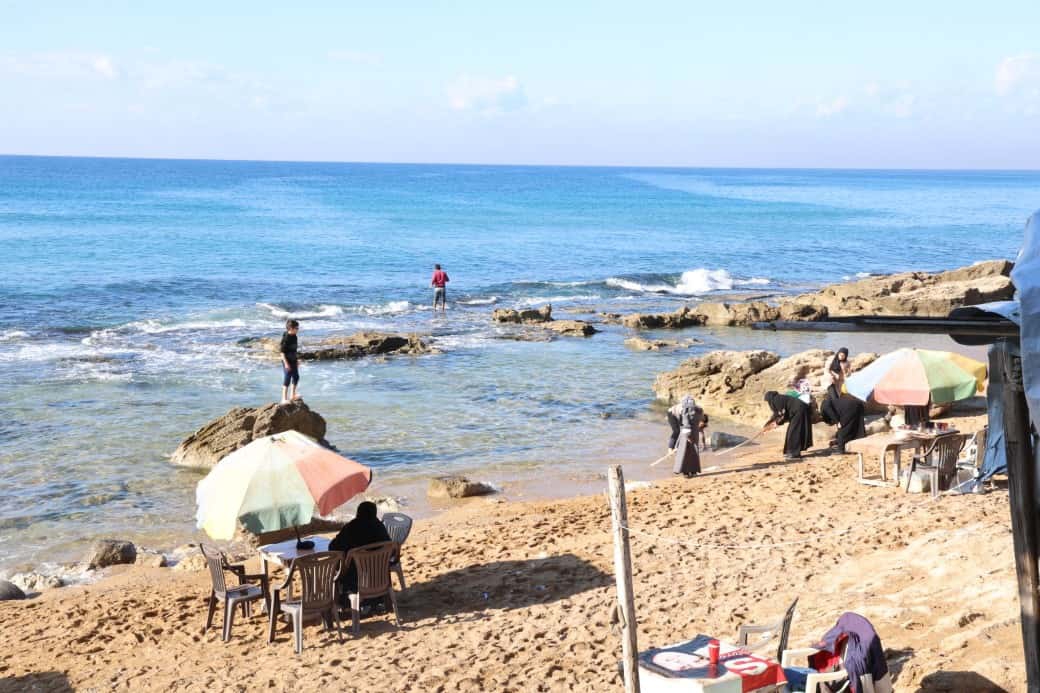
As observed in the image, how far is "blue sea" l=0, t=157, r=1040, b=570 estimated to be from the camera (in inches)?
714

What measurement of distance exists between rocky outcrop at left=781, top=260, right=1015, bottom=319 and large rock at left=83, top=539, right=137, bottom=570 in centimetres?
2414

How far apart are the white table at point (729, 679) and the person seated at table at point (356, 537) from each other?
381 cm

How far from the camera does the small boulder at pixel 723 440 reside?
61.4 feet

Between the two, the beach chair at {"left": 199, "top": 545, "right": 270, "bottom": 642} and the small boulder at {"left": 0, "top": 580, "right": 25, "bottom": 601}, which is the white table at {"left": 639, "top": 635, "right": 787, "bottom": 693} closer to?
the beach chair at {"left": 199, "top": 545, "right": 270, "bottom": 642}

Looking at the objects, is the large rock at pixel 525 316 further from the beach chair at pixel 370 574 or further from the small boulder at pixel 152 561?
the beach chair at pixel 370 574

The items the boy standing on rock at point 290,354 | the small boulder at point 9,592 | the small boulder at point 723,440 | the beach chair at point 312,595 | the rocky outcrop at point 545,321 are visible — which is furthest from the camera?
the rocky outcrop at point 545,321

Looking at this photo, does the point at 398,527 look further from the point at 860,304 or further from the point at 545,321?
the point at 860,304

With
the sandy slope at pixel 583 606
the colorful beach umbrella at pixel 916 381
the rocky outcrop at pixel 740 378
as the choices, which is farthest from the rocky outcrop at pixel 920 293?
the sandy slope at pixel 583 606

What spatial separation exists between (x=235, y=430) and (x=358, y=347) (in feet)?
34.3

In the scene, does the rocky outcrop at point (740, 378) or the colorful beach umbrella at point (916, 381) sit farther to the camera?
the rocky outcrop at point (740, 378)

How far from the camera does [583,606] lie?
33.7ft

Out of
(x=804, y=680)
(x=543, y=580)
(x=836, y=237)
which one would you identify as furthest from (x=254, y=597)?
(x=836, y=237)

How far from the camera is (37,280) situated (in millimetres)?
46062

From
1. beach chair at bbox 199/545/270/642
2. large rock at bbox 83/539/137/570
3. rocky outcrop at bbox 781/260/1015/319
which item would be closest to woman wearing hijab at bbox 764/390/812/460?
beach chair at bbox 199/545/270/642
